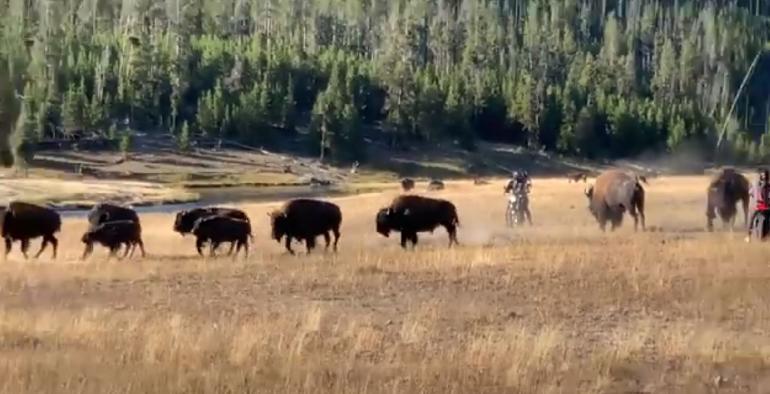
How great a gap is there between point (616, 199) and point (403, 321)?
22472mm

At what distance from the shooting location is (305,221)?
33.0 meters

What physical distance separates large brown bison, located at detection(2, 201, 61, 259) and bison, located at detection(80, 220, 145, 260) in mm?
1876

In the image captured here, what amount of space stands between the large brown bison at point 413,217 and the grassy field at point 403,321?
254 centimetres

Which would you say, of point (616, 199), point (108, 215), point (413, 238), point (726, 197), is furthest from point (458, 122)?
point (413, 238)

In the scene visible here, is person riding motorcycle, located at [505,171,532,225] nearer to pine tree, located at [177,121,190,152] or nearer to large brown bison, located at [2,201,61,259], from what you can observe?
large brown bison, located at [2,201,61,259]

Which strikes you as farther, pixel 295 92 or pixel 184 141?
pixel 295 92

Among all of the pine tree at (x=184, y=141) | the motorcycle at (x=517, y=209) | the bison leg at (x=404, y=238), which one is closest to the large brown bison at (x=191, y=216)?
the bison leg at (x=404, y=238)

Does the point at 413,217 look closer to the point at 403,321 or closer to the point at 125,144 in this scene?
the point at 403,321

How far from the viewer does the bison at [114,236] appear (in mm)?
32469

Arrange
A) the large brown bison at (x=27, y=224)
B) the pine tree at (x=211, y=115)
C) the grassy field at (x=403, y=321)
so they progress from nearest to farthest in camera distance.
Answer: the grassy field at (x=403, y=321) < the large brown bison at (x=27, y=224) < the pine tree at (x=211, y=115)

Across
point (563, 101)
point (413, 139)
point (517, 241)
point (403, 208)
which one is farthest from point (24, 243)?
point (563, 101)

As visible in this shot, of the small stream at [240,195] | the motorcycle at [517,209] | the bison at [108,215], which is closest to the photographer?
the bison at [108,215]

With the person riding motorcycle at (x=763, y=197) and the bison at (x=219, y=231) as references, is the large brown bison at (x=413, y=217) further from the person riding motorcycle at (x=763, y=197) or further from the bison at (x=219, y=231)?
the person riding motorcycle at (x=763, y=197)

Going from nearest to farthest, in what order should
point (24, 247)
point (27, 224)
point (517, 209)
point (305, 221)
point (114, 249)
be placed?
1. point (114, 249)
2. point (305, 221)
3. point (24, 247)
4. point (27, 224)
5. point (517, 209)
